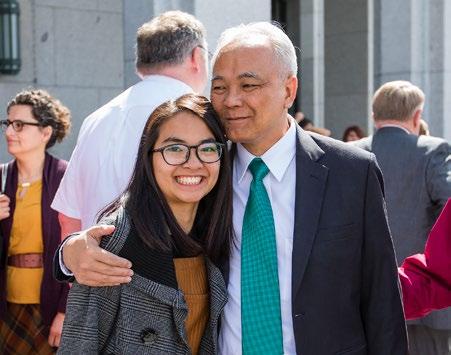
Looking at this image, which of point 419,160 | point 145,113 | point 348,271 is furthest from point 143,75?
point 419,160

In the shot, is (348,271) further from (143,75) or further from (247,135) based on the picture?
(143,75)

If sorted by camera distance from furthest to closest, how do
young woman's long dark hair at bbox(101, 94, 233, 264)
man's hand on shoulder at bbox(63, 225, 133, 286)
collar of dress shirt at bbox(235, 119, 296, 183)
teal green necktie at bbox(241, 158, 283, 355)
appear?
collar of dress shirt at bbox(235, 119, 296, 183) → teal green necktie at bbox(241, 158, 283, 355) → young woman's long dark hair at bbox(101, 94, 233, 264) → man's hand on shoulder at bbox(63, 225, 133, 286)

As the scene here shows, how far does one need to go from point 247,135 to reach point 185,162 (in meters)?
0.31

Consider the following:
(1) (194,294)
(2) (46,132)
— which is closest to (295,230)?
(1) (194,294)

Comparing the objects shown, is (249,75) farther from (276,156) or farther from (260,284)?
(260,284)

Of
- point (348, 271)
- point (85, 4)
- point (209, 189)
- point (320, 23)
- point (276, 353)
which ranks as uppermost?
point (320, 23)

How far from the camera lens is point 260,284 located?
265 cm

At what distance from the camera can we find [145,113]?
362cm

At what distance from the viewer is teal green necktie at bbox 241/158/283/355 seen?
2.64 meters

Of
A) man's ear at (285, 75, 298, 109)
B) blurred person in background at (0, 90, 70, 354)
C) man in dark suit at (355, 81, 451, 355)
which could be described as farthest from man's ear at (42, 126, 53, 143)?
man's ear at (285, 75, 298, 109)

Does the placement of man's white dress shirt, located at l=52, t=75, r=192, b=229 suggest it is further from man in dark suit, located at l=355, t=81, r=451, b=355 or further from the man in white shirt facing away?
man in dark suit, located at l=355, t=81, r=451, b=355

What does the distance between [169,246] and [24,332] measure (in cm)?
244

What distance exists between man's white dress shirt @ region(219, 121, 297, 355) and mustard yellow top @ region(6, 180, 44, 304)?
6.96 feet

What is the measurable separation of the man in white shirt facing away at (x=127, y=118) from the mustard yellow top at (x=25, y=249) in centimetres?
70
